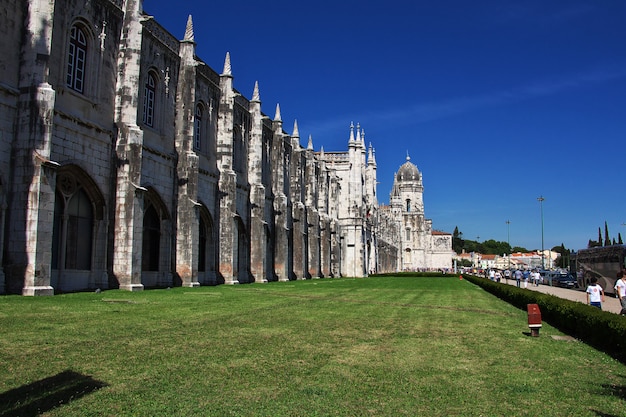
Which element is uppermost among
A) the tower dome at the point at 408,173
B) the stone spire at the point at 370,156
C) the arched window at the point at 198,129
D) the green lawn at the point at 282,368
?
the tower dome at the point at 408,173

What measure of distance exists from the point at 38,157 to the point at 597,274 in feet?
125

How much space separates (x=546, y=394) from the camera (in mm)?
6766

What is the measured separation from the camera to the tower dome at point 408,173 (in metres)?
134

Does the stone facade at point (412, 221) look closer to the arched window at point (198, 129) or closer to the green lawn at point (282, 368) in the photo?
the arched window at point (198, 129)

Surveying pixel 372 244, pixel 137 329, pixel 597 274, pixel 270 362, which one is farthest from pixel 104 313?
pixel 372 244

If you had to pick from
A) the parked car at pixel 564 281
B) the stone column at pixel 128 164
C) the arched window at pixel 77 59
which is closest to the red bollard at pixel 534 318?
the stone column at pixel 128 164

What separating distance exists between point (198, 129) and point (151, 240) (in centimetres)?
839

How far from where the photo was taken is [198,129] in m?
31.3

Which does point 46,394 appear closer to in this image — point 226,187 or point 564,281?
point 226,187

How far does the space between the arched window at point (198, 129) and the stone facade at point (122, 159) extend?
7 centimetres

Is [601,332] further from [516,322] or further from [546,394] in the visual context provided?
[546,394]

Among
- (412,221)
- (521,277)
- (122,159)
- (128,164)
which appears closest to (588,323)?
(128,164)

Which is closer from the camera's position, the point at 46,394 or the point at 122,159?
the point at 46,394

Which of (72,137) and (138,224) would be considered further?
(138,224)
